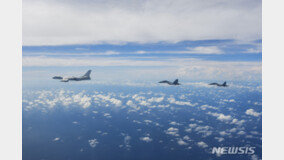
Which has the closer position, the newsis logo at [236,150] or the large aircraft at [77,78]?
the newsis logo at [236,150]

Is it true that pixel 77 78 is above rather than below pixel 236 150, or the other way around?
above

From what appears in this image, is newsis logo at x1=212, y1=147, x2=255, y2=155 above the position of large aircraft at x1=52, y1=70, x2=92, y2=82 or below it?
below

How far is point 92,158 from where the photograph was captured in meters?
43.7

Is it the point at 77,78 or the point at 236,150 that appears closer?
the point at 236,150

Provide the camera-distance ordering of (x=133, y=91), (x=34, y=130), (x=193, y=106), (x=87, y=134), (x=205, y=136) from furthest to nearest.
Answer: (x=133, y=91) < (x=193, y=106) < (x=87, y=134) < (x=34, y=130) < (x=205, y=136)

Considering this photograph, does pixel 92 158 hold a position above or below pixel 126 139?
below

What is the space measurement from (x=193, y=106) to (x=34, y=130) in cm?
6886

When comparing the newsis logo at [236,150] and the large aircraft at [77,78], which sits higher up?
the large aircraft at [77,78]

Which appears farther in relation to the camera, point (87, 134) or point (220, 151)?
point (87, 134)

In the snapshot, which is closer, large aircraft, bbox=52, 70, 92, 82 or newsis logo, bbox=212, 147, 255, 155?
newsis logo, bbox=212, 147, 255, 155

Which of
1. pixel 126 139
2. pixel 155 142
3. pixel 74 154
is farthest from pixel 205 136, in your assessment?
pixel 74 154

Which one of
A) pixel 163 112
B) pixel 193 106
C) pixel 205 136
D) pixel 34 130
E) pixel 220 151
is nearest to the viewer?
pixel 220 151

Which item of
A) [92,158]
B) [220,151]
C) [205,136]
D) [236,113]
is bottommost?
[92,158]

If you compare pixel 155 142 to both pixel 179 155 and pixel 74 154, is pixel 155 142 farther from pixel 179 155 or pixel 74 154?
pixel 74 154
